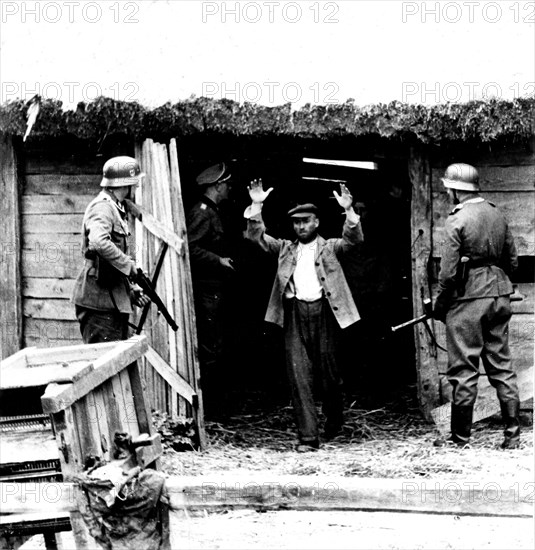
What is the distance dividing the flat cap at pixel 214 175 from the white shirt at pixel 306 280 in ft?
3.91

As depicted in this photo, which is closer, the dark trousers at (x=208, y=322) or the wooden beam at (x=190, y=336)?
the wooden beam at (x=190, y=336)

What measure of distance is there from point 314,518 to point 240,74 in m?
3.77

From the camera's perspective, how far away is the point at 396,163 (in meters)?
9.82

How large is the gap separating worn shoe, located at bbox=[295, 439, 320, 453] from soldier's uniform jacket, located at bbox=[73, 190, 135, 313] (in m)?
1.82

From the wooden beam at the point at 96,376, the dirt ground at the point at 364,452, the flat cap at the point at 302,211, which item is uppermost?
the flat cap at the point at 302,211

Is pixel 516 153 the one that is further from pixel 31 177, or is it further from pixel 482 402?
pixel 31 177

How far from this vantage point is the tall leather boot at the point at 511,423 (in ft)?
25.5

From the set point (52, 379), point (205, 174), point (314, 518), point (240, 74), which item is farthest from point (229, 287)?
point (52, 379)

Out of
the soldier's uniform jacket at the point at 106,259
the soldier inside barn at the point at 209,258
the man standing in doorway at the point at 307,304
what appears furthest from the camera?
the soldier inside barn at the point at 209,258

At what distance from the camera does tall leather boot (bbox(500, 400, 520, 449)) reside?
7777 millimetres

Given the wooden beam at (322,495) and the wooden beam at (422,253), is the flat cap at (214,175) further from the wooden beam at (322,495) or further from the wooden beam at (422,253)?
the wooden beam at (322,495)

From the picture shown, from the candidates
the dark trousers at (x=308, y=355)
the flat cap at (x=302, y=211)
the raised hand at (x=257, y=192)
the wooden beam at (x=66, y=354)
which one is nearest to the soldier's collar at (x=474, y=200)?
the flat cap at (x=302, y=211)

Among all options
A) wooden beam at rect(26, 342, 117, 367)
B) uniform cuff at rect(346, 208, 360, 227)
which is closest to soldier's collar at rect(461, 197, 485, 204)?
uniform cuff at rect(346, 208, 360, 227)

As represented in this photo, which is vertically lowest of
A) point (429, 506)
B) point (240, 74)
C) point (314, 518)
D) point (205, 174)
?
point (314, 518)
